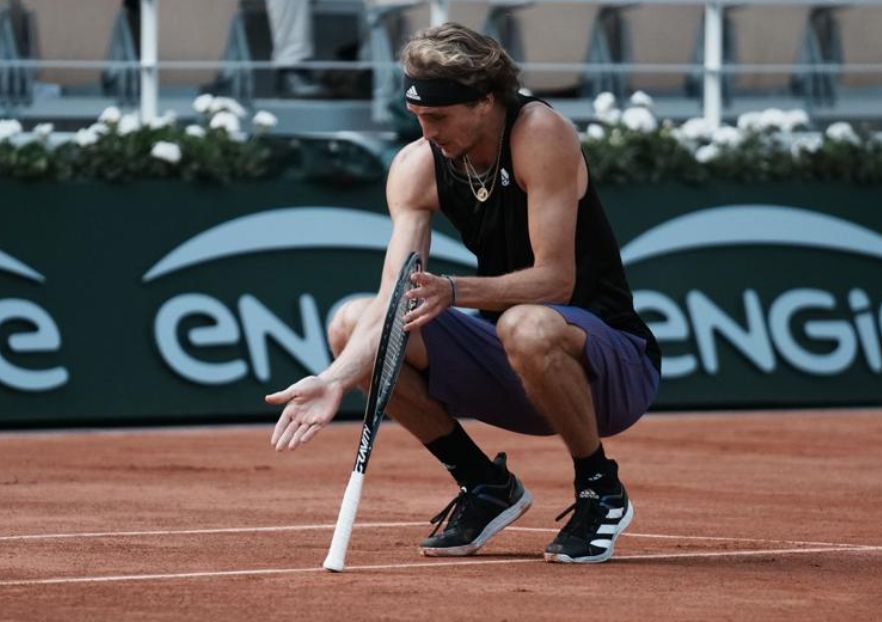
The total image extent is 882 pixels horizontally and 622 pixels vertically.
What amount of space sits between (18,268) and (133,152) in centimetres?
96

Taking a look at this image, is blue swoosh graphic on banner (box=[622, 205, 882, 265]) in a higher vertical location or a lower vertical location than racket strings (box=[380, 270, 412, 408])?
lower

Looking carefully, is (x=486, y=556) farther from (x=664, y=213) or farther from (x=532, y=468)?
(x=664, y=213)

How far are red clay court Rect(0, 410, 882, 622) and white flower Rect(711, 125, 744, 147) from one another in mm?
2136

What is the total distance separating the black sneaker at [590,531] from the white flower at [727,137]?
22.5ft

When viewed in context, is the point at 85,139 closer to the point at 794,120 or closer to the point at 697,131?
the point at 697,131

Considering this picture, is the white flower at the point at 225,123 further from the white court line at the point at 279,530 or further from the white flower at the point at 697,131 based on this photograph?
the white court line at the point at 279,530

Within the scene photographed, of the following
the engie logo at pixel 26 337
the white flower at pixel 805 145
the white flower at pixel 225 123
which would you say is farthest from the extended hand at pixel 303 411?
the white flower at pixel 805 145

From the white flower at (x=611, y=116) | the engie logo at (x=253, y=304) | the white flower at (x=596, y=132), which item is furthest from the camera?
the white flower at (x=611, y=116)

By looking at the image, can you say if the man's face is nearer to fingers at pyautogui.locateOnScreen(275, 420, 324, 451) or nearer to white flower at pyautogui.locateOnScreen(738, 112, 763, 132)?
fingers at pyautogui.locateOnScreen(275, 420, 324, 451)

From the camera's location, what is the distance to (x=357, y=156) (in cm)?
1134

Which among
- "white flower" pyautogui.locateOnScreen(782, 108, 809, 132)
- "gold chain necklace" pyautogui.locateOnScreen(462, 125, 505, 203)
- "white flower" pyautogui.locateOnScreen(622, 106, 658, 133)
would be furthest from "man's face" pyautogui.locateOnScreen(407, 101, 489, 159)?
"white flower" pyautogui.locateOnScreen(782, 108, 809, 132)

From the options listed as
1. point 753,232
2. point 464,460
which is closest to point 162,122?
point 753,232

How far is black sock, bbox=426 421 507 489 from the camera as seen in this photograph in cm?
589

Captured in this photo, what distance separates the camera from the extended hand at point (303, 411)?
5.05 m
